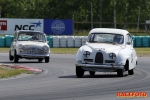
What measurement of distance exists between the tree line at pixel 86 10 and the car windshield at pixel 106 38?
154 feet

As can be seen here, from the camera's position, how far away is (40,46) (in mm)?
28875

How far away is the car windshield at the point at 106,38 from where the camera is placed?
68.4ft

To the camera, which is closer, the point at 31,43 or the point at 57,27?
the point at 31,43

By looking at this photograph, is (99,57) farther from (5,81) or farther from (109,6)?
(109,6)

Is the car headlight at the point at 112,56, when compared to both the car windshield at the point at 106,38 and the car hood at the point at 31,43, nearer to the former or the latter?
the car windshield at the point at 106,38

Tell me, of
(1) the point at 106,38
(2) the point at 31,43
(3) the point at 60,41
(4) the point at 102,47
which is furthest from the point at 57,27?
(4) the point at 102,47

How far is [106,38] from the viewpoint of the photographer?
2095 cm

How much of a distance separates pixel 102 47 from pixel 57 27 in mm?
32645

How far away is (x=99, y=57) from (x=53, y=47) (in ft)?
93.1

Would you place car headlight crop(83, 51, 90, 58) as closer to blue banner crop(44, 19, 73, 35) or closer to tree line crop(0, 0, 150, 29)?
blue banner crop(44, 19, 73, 35)

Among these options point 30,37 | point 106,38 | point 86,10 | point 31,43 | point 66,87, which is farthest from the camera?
point 86,10

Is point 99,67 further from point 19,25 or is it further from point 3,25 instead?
point 19,25

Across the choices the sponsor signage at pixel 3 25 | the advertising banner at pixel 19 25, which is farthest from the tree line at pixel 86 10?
the sponsor signage at pixel 3 25

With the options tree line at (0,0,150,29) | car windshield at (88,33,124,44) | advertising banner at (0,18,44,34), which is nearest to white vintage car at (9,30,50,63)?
car windshield at (88,33,124,44)
